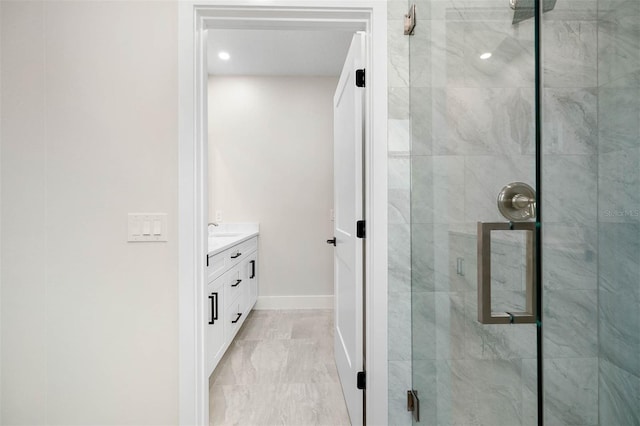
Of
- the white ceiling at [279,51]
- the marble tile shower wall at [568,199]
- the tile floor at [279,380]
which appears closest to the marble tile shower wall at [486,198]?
the marble tile shower wall at [568,199]

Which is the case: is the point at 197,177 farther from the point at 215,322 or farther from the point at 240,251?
the point at 240,251

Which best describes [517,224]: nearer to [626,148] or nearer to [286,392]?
[626,148]

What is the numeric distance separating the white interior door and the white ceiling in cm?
117

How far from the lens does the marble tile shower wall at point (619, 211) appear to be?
66 centimetres

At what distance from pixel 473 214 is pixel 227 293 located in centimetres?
199

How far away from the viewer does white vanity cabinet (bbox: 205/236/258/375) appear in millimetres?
2102

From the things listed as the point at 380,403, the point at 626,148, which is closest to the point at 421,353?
the point at 380,403

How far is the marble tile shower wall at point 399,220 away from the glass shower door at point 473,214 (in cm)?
3

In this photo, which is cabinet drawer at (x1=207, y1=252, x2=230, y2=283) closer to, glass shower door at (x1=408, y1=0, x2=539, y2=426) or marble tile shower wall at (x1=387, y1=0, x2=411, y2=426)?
marble tile shower wall at (x1=387, y1=0, x2=411, y2=426)

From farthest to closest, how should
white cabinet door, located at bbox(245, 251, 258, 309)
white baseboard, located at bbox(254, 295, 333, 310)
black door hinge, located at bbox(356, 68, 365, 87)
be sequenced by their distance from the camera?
white baseboard, located at bbox(254, 295, 333, 310), white cabinet door, located at bbox(245, 251, 258, 309), black door hinge, located at bbox(356, 68, 365, 87)

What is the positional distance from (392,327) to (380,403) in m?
0.31

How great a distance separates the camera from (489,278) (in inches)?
33.8

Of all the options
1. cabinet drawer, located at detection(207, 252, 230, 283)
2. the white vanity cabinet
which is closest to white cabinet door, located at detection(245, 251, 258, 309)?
the white vanity cabinet

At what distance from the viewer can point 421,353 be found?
1.32 metres
